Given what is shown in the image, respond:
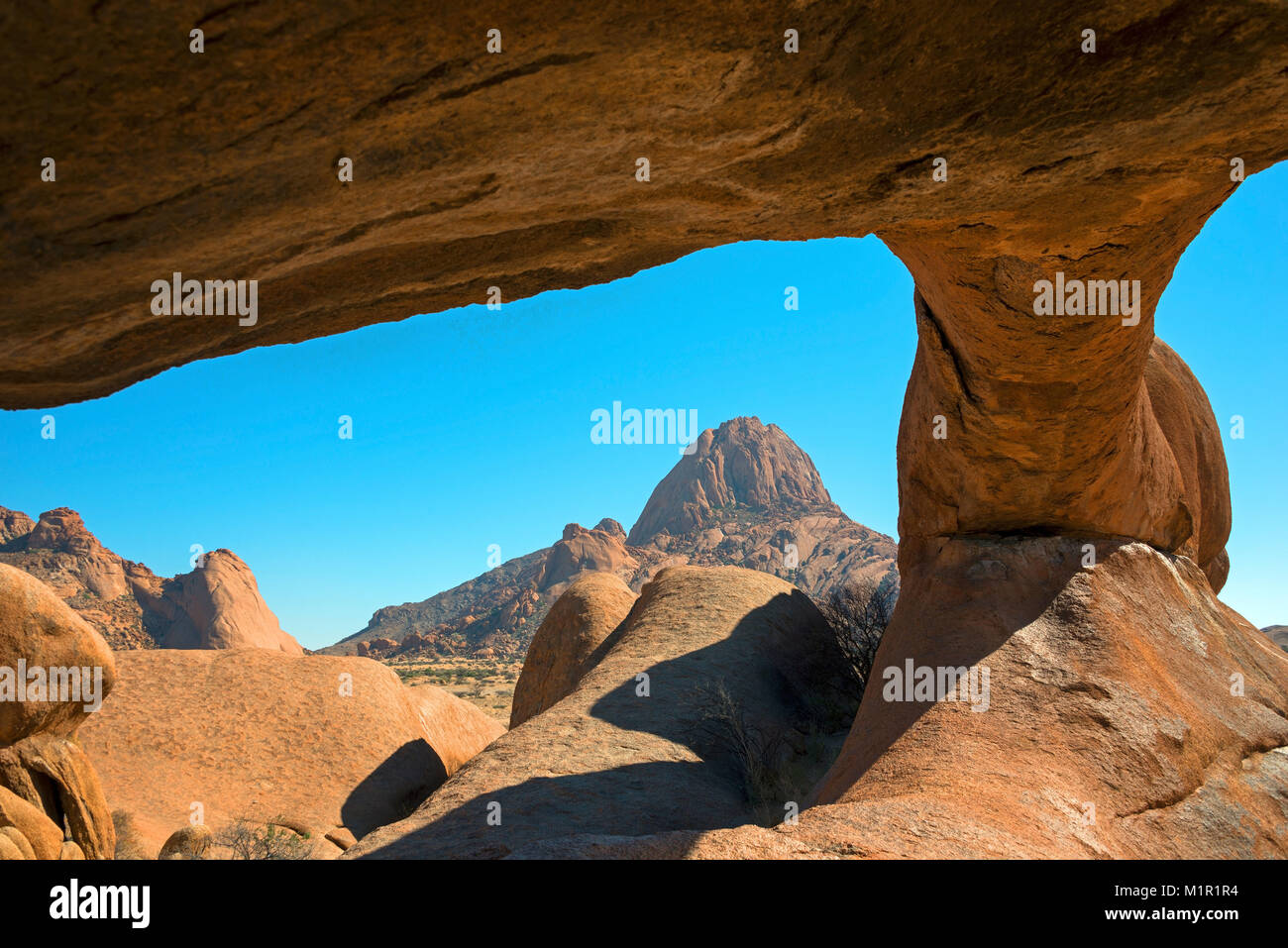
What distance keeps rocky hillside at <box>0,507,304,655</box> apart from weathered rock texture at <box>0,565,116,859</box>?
42799 millimetres

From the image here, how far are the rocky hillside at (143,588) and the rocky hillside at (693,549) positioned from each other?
26.1 feet

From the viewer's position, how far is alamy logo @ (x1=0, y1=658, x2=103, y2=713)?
21.9 feet

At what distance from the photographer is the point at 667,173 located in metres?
2.86

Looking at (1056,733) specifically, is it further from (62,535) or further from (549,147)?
(62,535)

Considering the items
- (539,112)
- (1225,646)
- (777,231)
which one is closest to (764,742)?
(1225,646)

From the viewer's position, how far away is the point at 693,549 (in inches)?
3019

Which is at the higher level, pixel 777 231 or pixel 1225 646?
pixel 777 231

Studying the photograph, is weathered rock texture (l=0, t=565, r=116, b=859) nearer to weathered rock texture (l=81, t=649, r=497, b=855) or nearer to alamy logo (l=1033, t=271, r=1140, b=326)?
weathered rock texture (l=81, t=649, r=497, b=855)

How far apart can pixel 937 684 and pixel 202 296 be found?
5.52 m

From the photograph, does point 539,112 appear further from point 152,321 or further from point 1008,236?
point 1008,236

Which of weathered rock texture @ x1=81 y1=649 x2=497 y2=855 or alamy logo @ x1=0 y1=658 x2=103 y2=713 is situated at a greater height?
alamy logo @ x1=0 y1=658 x2=103 y2=713

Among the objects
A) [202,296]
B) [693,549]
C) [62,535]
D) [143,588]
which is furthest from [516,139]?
[693,549]

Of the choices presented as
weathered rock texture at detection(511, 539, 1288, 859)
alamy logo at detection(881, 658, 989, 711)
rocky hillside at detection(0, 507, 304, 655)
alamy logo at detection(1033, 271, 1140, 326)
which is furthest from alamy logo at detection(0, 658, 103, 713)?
rocky hillside at detection(0, 507, 304, 655)

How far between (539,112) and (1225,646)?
7782mm
